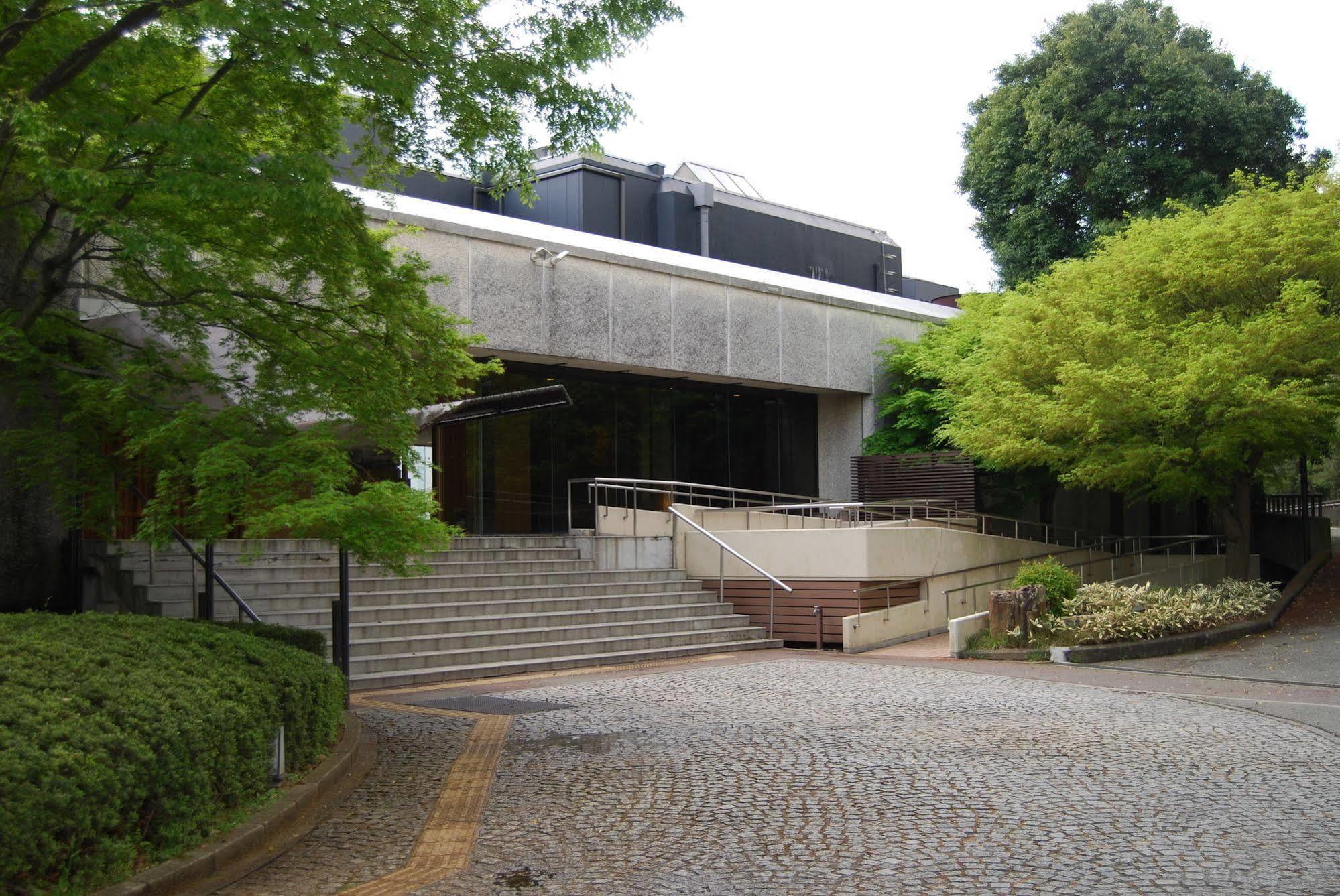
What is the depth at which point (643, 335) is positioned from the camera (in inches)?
941

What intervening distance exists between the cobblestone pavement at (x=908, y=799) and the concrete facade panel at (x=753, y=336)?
13.9 meters

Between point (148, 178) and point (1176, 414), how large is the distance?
1636 centimetres

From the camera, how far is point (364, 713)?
11.7 meters

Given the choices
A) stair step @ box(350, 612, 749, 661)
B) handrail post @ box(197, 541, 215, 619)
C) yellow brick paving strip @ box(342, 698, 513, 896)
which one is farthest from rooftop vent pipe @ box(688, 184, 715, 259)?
yellow brick paving strip @ box(342, 698, 513, 896)

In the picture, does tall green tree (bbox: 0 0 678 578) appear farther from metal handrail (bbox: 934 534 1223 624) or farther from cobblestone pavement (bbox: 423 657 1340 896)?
metal handrail (bbox: 934 534 1223 624)

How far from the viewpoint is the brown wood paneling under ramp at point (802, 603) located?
756 inches

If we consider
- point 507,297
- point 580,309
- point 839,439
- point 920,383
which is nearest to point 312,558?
point 507,297

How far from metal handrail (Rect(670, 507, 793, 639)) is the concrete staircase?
0.35m

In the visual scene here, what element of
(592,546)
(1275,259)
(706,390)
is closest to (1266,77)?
(1275,259)

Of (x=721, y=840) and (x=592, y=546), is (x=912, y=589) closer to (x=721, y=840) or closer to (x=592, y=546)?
(x=592, y=546)

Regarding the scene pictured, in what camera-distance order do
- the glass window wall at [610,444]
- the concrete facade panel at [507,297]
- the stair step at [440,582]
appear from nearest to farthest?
the stair step at [440,582] < the concrete facade panel at [507,297] < the glass window wall at [610,444]

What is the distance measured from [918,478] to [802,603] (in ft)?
30.5

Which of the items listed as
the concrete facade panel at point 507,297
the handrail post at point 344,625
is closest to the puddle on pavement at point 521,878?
the handrail post at point 344,625

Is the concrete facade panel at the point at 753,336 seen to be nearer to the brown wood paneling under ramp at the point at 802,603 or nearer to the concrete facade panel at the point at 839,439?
the concrete facade panel at the point at 839,439
